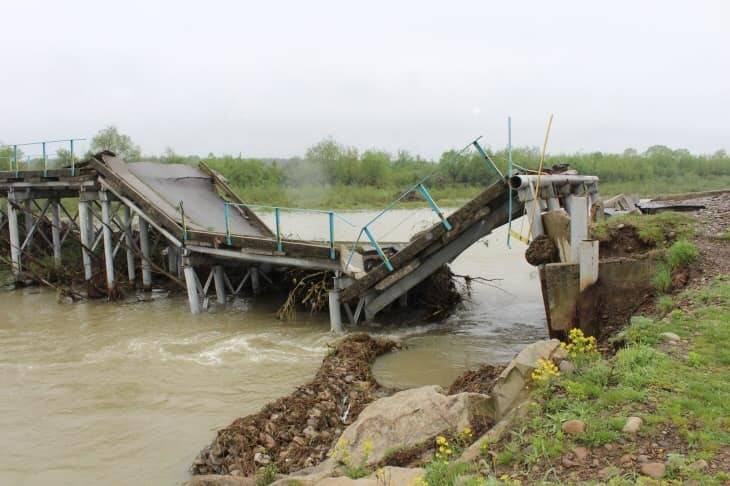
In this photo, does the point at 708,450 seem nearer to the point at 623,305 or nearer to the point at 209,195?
the point at 623,305

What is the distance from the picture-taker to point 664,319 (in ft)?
19.3

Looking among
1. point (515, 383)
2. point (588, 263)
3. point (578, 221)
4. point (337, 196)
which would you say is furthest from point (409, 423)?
point (337, 196)

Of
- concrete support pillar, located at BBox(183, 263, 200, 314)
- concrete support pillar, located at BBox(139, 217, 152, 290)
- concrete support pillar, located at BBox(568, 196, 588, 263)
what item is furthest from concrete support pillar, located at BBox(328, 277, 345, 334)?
concrete support pillar, located at BBox(139, 217, 152, 290)

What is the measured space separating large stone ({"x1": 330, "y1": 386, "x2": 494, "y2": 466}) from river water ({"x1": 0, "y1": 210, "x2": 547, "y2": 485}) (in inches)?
82.0

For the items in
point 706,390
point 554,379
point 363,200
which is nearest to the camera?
point 706,390

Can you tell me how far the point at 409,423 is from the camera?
5102 millimetres

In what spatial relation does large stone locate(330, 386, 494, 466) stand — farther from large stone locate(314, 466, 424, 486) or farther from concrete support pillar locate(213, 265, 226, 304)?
concrete support pillar locate(213, 265, 226, 304)

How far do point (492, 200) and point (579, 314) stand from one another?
8.74 feet

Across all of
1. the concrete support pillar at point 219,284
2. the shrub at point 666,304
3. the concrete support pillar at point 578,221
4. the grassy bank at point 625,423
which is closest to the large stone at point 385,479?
the grassy bank at point 625,423

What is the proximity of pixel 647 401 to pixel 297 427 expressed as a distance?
3.60 meters

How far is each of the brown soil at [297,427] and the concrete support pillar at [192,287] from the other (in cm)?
549

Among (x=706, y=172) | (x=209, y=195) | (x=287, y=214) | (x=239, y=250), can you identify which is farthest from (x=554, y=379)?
(x=706, y=172)

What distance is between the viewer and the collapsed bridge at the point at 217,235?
31.8 ft

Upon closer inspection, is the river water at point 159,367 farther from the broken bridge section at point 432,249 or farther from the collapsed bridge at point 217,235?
the collapsed bridge at point 217,235
